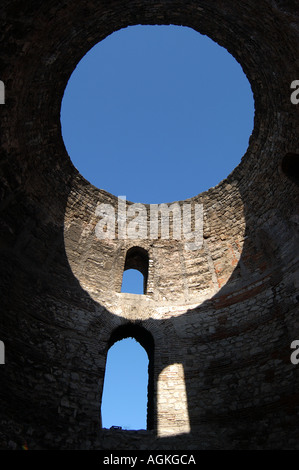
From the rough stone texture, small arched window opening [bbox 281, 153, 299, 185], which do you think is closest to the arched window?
the rough stone texture

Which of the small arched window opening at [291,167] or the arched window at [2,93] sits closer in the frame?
the arched window at [2,93]

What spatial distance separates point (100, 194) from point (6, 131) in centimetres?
317

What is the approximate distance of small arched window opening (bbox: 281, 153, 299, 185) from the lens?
7605mm

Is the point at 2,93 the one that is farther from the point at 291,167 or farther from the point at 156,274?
the point at 291,167

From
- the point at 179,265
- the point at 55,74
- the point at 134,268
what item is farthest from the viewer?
the point at 134,268

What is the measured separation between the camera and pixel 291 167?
775 cm

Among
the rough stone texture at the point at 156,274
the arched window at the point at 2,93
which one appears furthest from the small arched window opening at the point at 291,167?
the arched window at the point at 2,93

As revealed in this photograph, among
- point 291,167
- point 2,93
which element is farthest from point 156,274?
point 2,93

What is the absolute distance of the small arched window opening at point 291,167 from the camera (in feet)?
25.0

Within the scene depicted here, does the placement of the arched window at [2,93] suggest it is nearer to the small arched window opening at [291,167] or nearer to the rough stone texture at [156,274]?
the rough stone texture at [156,274]

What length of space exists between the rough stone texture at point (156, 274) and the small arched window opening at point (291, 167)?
0.13 meters
